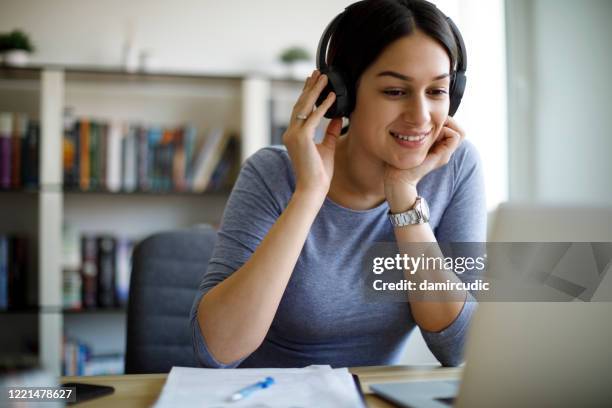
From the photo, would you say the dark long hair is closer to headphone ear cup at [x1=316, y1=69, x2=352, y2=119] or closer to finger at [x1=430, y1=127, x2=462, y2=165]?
headphone ear cup at [x1=316, y1=69, x2=352, y2=119]

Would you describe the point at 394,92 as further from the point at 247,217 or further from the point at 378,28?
the point at 247,217

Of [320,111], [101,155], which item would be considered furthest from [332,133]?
[101,155]

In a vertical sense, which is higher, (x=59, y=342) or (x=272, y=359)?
(x=272, y=359)

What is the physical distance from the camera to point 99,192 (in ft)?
8.50

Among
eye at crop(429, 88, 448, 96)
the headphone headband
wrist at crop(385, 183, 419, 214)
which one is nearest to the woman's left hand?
wrist at crop(385, 183, 419, 214)

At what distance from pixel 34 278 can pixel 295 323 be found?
1975mm

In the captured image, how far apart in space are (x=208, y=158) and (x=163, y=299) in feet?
4.99

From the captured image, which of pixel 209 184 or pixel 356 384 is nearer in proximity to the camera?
pixel 356 384

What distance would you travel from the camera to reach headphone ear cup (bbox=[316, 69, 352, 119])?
109cm

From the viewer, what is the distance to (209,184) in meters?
2.71

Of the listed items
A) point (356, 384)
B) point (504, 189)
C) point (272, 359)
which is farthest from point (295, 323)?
point (504, 189)

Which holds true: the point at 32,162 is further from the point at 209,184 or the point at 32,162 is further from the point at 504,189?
Answer: the point at 504,189

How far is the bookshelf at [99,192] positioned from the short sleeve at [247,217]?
1.55 metres

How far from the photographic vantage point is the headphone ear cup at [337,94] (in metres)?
1.09
